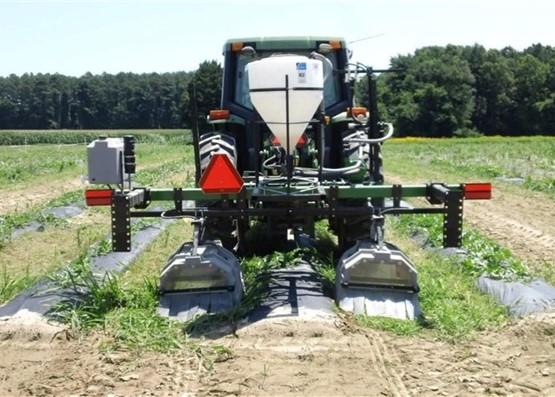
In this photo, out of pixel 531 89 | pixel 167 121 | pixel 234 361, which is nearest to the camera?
pixel 234 361

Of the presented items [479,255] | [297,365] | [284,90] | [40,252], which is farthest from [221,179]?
[40,252]

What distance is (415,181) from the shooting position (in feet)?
61.0

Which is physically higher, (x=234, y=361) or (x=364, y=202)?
(x=364, y=202)

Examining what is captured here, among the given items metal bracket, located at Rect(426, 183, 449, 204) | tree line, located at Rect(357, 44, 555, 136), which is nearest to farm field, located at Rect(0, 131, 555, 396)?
metal bracket, located at Rect(426, 183, 449, 204)

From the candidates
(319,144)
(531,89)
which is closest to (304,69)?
(319,144)

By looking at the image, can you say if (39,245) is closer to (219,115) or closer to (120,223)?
(219,115)

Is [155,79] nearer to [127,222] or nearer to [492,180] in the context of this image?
[492,180]

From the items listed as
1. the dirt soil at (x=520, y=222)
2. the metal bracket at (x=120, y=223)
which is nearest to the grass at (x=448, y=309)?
the dirt soil at (x=520, y=222)

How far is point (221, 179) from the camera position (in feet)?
17.5

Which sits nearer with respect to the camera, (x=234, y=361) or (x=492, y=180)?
(x=234, y=361)

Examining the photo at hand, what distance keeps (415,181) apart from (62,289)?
45.3 feet

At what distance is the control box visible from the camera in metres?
5.46

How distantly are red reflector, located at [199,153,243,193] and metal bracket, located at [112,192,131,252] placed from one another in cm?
62

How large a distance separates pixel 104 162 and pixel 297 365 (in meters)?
2.28
